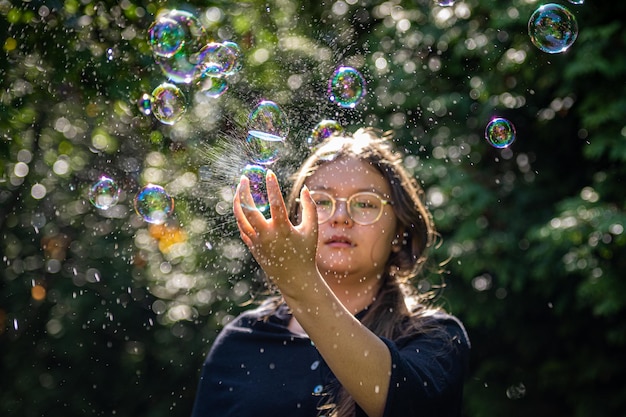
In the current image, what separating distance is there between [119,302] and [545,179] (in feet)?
8.82

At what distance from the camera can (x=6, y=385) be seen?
5.13m

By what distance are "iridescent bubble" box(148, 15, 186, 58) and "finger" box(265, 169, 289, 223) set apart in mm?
1210

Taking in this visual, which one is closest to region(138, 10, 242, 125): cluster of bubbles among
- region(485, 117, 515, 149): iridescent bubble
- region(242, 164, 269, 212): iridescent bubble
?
region(242, 164, 269, 212): iridescent bubble

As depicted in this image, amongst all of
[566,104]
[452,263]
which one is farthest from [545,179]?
[452,263]

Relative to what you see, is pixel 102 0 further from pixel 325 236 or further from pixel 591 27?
pixel 591 27

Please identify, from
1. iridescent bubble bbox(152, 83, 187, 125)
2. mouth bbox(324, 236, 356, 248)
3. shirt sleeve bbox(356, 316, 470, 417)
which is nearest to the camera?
shirt sleeve bbox(356, 316, 470, 417)

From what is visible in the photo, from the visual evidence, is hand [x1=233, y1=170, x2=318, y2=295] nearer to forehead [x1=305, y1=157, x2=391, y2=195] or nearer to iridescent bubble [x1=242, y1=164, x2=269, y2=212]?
forehead [x1=305, y1=157, x2=391, y2=195]

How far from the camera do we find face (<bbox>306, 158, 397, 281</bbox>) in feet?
7.08

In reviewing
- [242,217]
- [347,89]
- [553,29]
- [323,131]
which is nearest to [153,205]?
[323,131]

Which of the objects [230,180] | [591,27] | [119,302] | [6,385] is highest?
[591,27]

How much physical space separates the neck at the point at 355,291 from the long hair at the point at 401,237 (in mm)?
31

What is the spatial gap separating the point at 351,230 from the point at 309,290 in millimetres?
545

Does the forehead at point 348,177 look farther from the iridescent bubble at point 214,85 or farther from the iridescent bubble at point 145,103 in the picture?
the iridescent bubble at point 145,103

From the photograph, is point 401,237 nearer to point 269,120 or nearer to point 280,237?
point 269,120
